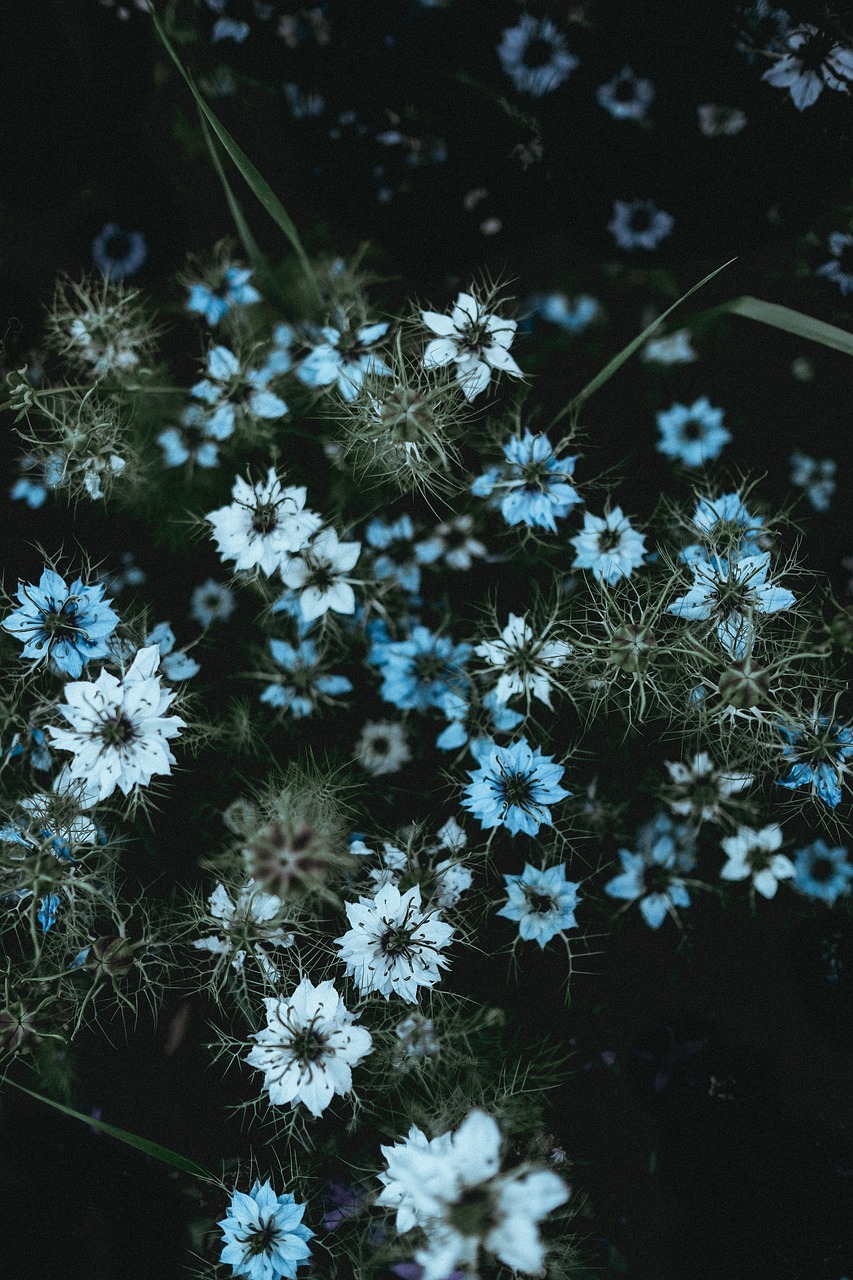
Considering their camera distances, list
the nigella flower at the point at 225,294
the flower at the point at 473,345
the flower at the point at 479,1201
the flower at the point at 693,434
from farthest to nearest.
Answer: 1. the flower at the point at 693,434
2. the nigella flower at the point at 225,294
3. the flower at the point at 473,345
4. the flower at the point at 479,1201

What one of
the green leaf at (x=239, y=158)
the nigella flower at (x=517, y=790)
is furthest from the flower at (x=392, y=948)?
the green leaf at (x=239, y=158)

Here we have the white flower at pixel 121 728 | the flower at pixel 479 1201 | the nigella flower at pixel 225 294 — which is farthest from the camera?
the nigella flower at pixel 225 294

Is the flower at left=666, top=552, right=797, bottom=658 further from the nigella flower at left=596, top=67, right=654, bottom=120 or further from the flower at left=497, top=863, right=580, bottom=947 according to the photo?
the nigella flower at left=596, top=67, right=654, bottom=120

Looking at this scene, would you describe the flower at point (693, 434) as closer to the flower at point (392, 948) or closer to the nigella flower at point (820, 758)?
the nigella flower at point (820, 758)

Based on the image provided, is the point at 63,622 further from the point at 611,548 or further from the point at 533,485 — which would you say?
the point at 611,548

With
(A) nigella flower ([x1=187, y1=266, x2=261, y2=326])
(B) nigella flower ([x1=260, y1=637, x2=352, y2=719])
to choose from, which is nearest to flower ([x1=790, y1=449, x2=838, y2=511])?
(B) nigella flower ([x1=260, y1=637, x2=352, y2=719])

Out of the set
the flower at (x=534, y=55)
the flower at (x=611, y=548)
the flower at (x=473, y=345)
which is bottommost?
the flower at (x=611, y=548)
